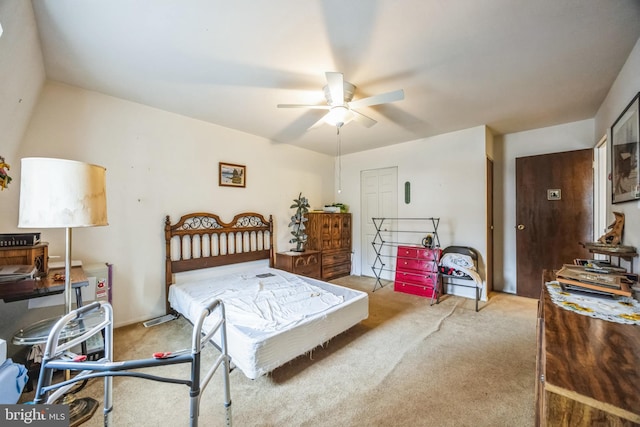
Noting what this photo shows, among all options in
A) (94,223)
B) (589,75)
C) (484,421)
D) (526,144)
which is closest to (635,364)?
(484,421)

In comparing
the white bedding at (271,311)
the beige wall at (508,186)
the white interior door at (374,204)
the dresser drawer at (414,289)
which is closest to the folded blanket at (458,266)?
the dresser drawer at (414,289)

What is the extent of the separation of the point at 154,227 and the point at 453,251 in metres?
4.12

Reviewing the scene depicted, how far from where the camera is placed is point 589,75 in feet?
7.50

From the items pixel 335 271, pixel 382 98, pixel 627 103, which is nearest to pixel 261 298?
pixel 382 98

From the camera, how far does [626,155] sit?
1.94 m

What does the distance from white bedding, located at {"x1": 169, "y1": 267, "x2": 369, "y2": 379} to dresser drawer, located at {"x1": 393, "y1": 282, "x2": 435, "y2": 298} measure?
1.56m

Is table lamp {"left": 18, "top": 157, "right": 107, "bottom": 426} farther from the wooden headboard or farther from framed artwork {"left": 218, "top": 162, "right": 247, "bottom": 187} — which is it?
framed artwork {"left": 218, "top": 162, "right": 247, "bottom": 187}

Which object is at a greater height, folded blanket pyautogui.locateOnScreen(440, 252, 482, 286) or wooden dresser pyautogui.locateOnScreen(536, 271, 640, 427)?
wooden dresser pyautogui.locateOnScreen(536, 271, 640, 427)

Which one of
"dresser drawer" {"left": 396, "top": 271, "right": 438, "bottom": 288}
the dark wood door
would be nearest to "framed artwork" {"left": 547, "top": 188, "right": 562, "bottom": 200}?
the dark wood door

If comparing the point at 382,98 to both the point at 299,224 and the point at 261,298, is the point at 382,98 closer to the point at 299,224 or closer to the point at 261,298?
the point at 261,298

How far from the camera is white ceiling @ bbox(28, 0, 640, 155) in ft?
5.14

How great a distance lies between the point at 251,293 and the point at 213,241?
47.9 inches

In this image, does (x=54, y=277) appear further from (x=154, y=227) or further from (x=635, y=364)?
(x=635, y=364)

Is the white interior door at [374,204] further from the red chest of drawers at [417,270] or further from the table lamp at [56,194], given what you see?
the table lamp at [56,194]
